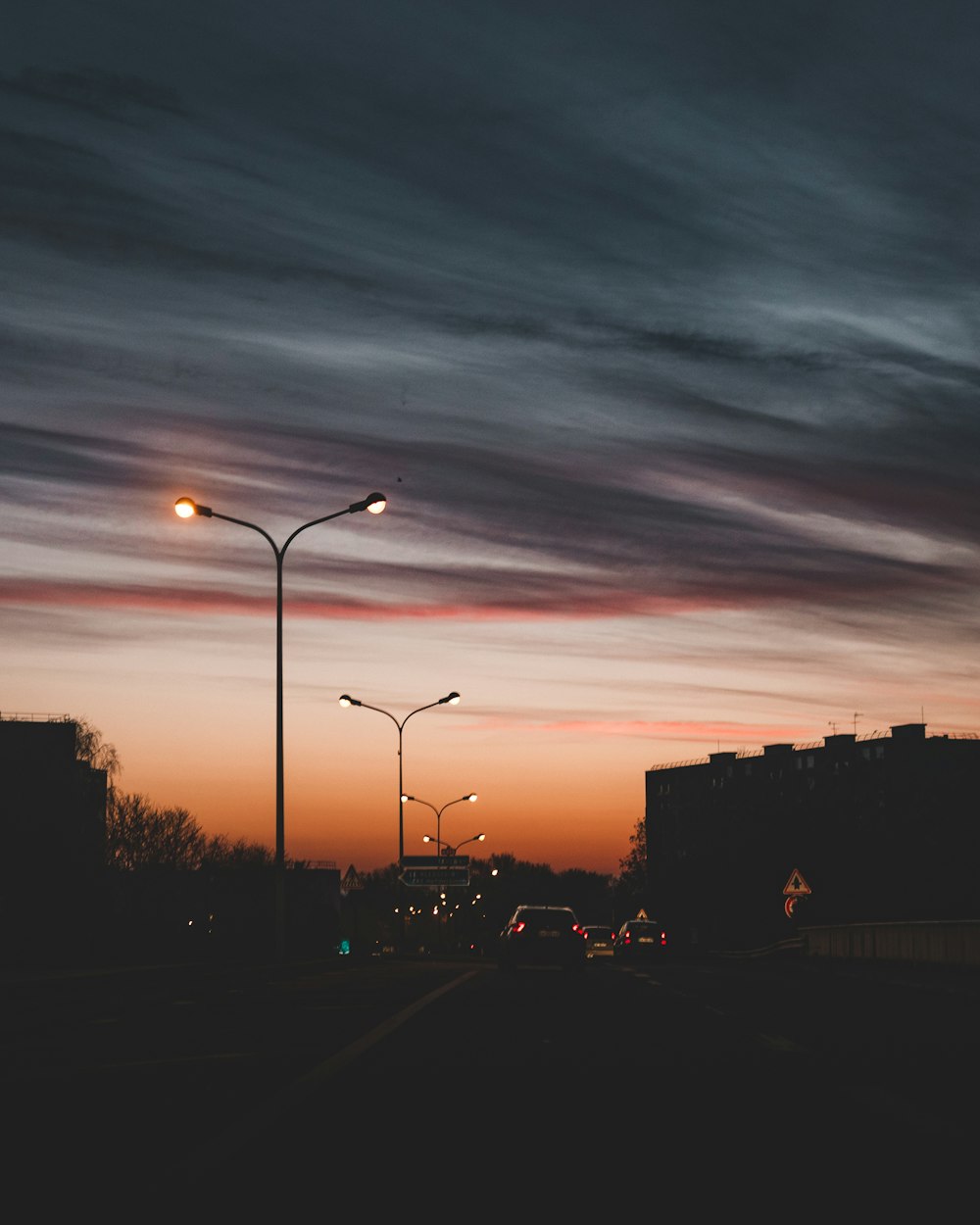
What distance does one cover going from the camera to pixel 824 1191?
732 cm

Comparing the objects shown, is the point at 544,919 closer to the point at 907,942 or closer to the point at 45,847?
the point at 907,942

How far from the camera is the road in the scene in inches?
296

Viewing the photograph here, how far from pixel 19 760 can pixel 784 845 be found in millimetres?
57256

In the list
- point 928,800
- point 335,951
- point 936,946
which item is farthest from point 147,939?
point 928,800

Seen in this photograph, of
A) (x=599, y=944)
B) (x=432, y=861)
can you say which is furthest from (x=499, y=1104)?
(x=599, y=944)

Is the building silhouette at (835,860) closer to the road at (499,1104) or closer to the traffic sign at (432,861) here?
the traffic sign at (432,861)

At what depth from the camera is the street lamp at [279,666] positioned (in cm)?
3331

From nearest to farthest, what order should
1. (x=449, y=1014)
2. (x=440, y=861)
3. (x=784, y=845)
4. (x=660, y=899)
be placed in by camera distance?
(x=449, y=1014)
(x=440, y=861)
(x=784, y=845)
(x=660, y=899)

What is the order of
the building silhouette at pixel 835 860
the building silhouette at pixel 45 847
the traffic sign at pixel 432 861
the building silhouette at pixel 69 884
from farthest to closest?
the building silhouette at pixel 835 860, the building silhouette at pixel 45 847, the traffic sign at pixel 432 861, the building silhouette at pixel 69 884

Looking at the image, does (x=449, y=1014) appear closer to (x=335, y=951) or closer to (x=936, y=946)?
(x=936, y=946)

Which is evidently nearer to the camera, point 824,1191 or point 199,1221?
point 199,1221

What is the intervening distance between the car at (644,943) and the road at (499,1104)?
3132cm

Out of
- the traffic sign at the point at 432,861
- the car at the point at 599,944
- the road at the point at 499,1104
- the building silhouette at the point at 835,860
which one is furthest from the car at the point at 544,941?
the car at the point at 599,944

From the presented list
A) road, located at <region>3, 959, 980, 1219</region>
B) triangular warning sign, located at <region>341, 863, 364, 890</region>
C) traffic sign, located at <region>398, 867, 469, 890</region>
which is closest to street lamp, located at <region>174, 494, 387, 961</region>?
road, located at <region>3, 959, 980, 1219</region>
